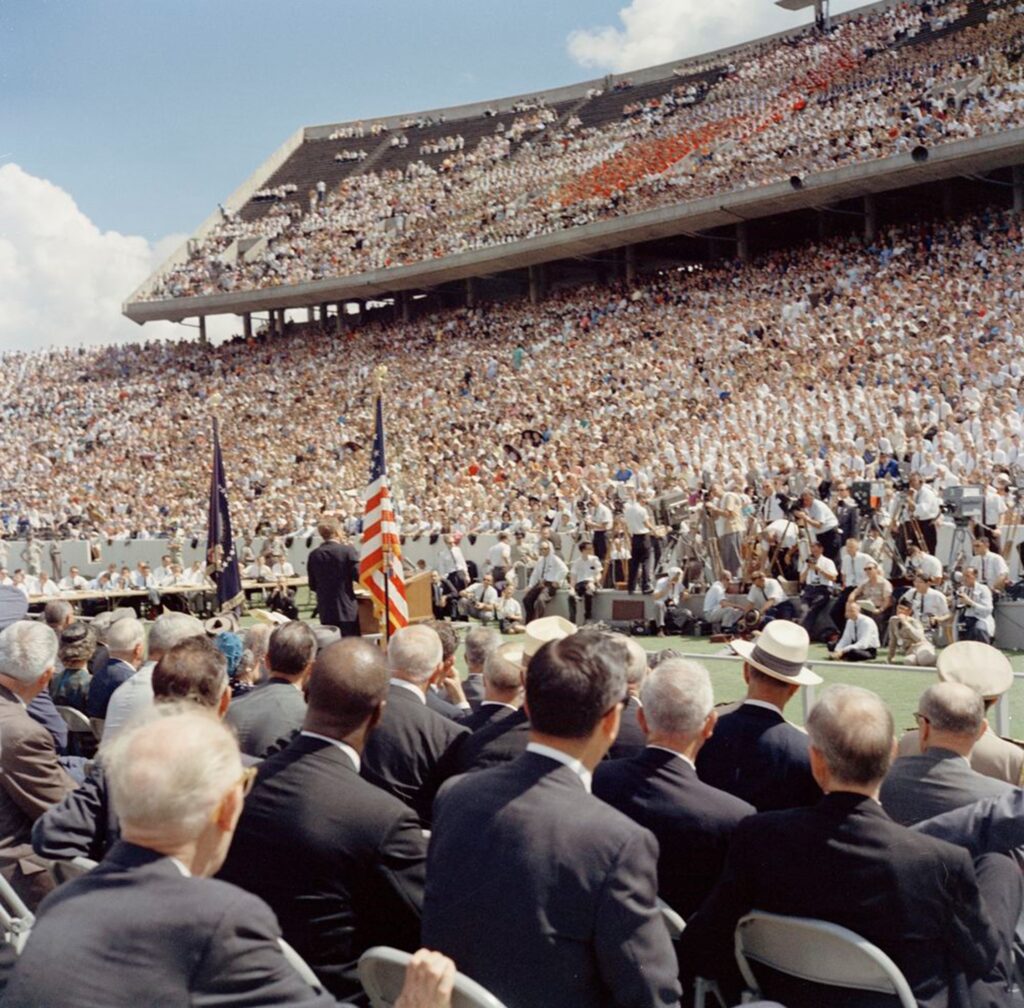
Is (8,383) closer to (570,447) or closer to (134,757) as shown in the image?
(570,447)

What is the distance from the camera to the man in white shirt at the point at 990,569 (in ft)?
46.1

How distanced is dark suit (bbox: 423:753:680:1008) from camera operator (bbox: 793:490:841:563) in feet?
44.1

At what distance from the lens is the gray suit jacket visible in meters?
3.86

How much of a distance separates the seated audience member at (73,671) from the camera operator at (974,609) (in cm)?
938

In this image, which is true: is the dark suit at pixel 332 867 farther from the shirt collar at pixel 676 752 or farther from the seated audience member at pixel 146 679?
the seated audience member at pixel 146 679

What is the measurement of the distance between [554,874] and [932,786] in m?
1.68

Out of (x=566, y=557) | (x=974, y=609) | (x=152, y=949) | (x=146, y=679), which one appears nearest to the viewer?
(x=152, y=949)

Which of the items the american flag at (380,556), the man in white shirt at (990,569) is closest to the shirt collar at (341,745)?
the american flag at (380,556)

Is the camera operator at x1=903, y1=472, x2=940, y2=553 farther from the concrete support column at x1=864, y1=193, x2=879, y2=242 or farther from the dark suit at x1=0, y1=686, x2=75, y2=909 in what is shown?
the concrete support column at x1=864, y1=193, x2=879, y2=242

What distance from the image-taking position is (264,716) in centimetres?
505

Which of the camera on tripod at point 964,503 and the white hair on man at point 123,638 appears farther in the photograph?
the camera on tripod at point 964,503

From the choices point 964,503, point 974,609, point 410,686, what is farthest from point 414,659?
point 964,503

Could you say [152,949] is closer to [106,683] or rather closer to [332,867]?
[332,867]

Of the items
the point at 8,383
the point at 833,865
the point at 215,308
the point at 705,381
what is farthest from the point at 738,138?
the point at 833,865
